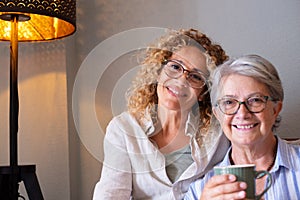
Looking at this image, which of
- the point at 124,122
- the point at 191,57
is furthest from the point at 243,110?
the point at 124,122

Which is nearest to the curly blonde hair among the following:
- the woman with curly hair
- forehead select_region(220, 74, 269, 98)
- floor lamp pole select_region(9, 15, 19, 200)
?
the woman with curly hair

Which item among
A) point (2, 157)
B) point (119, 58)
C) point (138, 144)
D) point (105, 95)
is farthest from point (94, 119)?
point (138, 144)

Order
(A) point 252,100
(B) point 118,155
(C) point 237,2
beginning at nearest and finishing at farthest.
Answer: (A) point 252,100 < (B) point 118,155 < (C) point 237,2

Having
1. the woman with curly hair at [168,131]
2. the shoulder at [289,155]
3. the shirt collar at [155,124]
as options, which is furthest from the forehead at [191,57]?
the shoulder at [289,155]

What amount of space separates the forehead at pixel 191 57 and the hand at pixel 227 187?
428 mm

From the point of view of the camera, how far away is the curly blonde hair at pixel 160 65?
4.41 feet

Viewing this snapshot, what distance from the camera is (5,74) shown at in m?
1.75

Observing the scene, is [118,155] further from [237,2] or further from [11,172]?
[237,2]

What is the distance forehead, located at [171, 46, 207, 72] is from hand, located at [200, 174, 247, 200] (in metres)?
0.43

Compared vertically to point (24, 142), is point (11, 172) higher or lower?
lower

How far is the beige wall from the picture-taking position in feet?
5.27

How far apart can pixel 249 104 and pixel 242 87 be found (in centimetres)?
4

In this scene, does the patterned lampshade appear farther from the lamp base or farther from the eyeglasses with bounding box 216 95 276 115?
the eyeglasses with bounding box 216 95 276 115

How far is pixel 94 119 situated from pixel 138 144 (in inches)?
21.9
